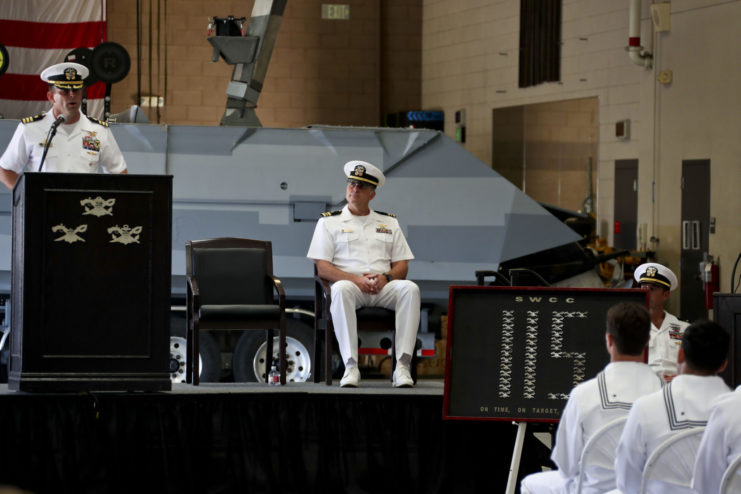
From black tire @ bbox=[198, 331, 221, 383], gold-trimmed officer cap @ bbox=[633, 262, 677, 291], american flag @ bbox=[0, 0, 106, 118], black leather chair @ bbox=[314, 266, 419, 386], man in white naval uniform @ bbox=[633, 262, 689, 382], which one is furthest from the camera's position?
american flag @ bbox=[0, 0, 106, 118]

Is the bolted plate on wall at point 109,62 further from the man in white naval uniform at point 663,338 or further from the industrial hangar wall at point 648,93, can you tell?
the industrial hangar wall at point 648,93

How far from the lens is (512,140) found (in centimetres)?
1244

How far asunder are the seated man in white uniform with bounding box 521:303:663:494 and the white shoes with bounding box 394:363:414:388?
2160mm

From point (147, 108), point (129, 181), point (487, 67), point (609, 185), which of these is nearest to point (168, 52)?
point (147, 108)

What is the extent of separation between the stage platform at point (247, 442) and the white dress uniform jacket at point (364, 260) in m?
0.54

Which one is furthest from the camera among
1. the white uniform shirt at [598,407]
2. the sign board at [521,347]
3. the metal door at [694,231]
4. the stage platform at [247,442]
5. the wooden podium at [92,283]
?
the metal door at [694,231]

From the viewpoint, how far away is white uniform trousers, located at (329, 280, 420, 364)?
552 cm

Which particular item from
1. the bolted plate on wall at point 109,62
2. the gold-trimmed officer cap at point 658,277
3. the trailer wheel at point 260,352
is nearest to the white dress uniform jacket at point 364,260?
the gold-trimmed officer cap at point 658,277

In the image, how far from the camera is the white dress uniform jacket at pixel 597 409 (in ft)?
10.2

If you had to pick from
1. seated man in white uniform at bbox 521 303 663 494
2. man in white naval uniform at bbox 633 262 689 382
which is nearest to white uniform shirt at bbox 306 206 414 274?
man in white naval uniform at bbox 633 262 689 382

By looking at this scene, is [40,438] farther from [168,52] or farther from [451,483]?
[168,52]

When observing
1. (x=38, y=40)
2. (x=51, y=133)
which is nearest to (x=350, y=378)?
(x=51, y=133)

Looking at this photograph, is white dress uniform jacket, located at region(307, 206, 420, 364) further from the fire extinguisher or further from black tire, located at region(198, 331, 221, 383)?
the fire extinguisher

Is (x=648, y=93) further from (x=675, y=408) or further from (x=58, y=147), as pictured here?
(x=675, y=408)
